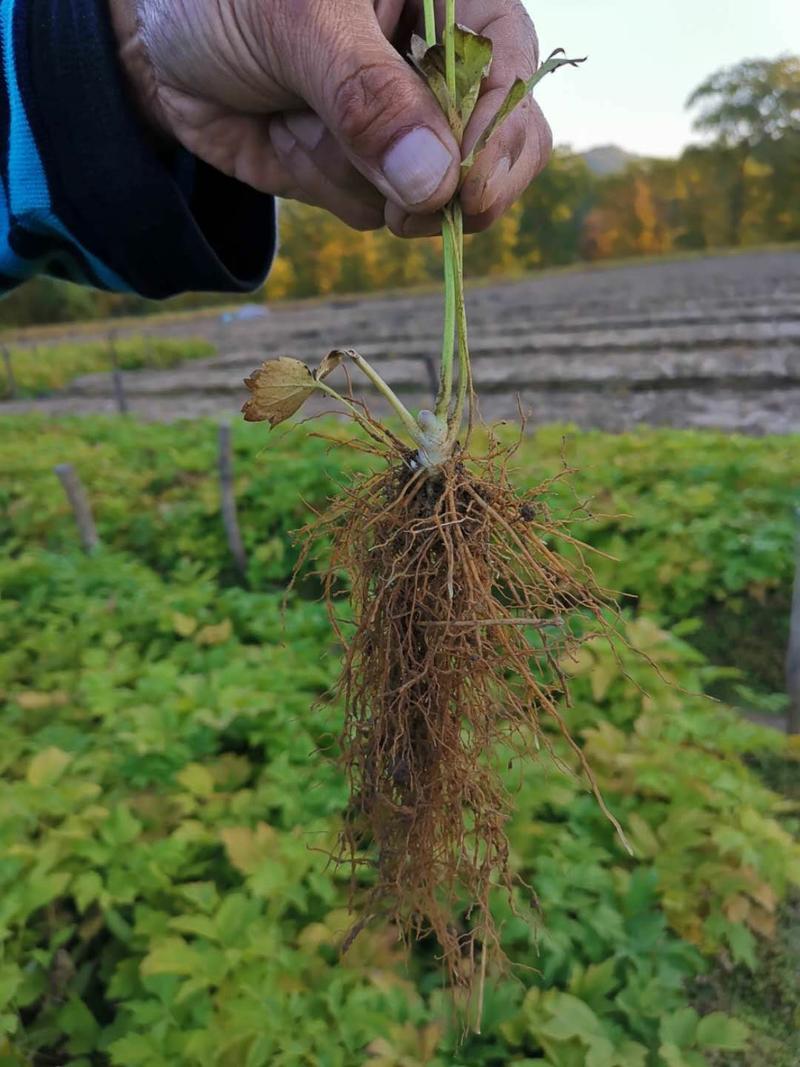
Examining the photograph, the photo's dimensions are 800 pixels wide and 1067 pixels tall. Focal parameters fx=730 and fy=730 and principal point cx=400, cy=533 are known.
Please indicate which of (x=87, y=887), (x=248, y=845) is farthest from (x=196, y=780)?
(x=87, y=887)

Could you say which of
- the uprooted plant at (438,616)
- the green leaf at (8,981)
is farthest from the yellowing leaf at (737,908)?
the green leaf at (8,981)

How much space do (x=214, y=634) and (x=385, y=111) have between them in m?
2.33

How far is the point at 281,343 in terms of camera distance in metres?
15.7

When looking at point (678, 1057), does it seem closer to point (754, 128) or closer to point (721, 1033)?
point (721, 1033)

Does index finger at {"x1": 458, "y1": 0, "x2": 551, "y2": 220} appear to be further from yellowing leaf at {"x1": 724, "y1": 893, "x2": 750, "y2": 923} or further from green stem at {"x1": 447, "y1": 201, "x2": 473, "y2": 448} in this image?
yellowing leaf at {"x1": 724, "y1": 893, "x2": 750, "y2": 923}

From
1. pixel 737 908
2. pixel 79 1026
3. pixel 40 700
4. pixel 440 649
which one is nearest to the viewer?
pixel 440 649

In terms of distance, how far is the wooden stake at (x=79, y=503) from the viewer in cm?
399

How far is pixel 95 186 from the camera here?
158 centimetres

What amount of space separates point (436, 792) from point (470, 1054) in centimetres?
79

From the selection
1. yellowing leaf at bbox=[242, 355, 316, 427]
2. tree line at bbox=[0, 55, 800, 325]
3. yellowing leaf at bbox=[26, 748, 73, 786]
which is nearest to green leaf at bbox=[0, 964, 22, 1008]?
yellowing leaf at bbox=[26, 748, 73, 786]

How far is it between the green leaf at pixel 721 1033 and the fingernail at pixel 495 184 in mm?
1767

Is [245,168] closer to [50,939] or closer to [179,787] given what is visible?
[179,787]

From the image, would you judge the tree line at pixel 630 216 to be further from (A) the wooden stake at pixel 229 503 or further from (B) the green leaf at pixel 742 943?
(B) the green leaf at pixel 742 943

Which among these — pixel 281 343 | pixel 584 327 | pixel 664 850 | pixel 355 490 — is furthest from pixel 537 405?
pixel 281 343
